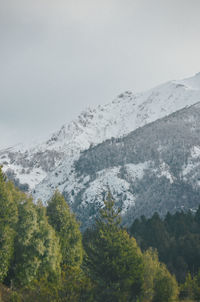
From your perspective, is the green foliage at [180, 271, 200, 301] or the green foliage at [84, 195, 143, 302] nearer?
the green foliage at [84, 195, 143, 302]

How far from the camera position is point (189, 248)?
294 ft

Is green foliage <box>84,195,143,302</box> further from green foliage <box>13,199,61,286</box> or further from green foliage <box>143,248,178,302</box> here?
green foliage <box>143,248,178,302</box>

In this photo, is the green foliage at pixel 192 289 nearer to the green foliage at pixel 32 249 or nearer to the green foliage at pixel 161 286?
the green foliage at pixel 161 286

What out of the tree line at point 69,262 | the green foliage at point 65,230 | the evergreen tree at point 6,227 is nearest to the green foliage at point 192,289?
the tree line at point 69,262

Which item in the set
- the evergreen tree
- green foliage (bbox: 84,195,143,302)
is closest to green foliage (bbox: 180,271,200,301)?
green foliage (bbox: 84,195,143,302)

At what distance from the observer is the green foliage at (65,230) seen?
56.8 meters

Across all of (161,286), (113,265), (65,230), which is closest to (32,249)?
(65,230)

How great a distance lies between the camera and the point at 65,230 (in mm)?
57812

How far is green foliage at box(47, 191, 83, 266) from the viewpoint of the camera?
186 feet

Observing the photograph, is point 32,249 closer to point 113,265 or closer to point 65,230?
point 65,230

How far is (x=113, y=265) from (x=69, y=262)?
2236cm

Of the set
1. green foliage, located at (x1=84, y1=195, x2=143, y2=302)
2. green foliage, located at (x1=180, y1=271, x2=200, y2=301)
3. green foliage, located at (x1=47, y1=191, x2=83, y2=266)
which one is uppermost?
green foliage, located at (x1=47, y1=191, x2=83, y2=266)

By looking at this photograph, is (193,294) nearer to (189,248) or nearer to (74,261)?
(74,261)

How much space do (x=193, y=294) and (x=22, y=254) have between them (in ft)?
88.0
